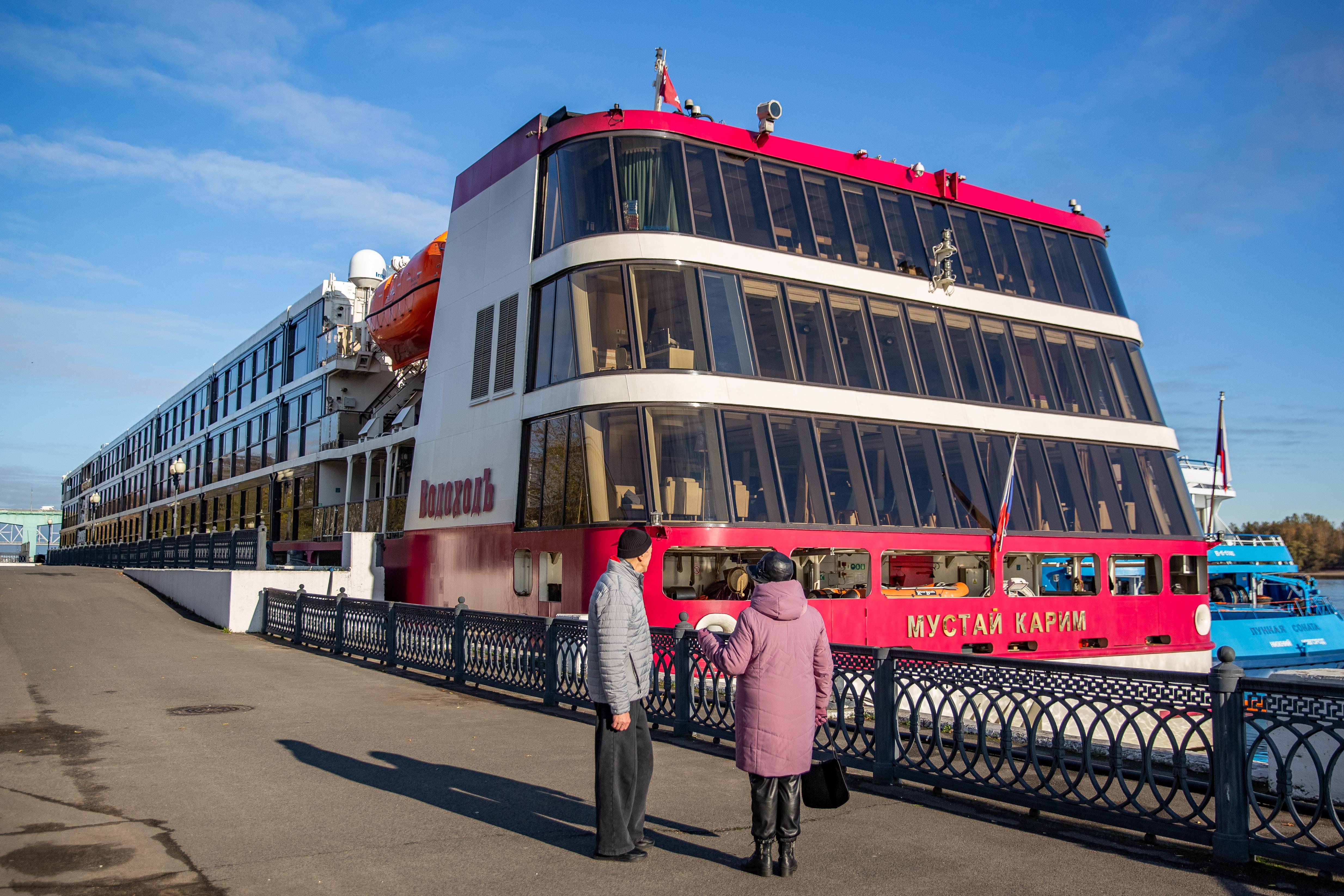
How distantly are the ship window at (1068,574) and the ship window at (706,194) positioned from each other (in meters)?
9.55

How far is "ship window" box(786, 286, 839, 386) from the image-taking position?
18.1 m

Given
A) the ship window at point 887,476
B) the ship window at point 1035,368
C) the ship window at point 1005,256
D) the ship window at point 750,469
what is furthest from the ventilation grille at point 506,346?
the ship window at point 1035,368

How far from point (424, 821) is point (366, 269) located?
100 ft

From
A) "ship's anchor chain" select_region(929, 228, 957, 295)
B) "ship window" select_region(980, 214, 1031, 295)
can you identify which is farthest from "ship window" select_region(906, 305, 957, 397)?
"ship window" select_region(980, 214, 1031, 295)

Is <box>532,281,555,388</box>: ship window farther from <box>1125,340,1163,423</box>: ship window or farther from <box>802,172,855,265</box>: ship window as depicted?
<box>1125,340,1163,423</box>: ship window

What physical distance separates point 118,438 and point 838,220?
228 ft

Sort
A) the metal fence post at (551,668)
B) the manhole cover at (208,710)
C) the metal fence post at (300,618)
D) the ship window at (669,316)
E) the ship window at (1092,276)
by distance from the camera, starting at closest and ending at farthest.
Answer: the manhole cover at (208,710), the metal fence post at (551,668), the ship window at (669,316), the metal fence post at (300,618), the ship window at (1092,276)

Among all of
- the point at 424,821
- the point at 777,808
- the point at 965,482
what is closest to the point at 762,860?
the point at 777,808

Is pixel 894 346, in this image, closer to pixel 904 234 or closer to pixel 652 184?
pixel 904 234

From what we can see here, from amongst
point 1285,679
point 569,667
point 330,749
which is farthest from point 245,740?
point 1285,679

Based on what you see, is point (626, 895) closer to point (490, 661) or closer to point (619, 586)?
point (619, 586)

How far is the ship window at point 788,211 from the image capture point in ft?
61.2

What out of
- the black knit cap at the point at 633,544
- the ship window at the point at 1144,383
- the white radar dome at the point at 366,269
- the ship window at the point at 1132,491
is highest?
the white radar dome at the point at 366,269

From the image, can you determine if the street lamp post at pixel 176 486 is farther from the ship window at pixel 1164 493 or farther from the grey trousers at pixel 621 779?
the grey trousers at pixel 621 779
